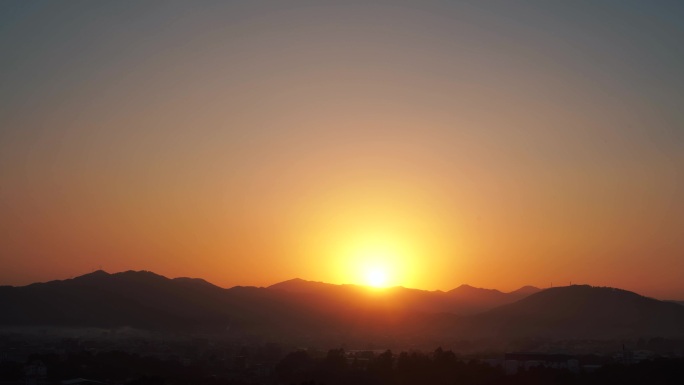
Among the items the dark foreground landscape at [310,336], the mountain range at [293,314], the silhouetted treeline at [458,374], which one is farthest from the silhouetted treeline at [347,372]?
the mountain range at [293,314]

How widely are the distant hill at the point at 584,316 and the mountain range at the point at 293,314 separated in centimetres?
18

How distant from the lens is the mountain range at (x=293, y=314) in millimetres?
118188

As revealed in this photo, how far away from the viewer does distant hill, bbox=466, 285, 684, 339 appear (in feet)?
418

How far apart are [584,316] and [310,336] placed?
53.5m

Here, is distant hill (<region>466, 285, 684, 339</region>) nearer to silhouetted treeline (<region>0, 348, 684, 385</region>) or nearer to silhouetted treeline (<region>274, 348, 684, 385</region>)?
silhouetted treeline (<region>0, 348, 684, 385</region>)

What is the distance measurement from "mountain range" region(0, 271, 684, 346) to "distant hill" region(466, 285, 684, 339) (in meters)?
0.18

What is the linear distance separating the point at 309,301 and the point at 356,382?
405 ft

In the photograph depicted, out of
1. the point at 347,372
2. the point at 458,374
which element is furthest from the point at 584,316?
the point at 458,374

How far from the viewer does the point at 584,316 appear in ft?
464

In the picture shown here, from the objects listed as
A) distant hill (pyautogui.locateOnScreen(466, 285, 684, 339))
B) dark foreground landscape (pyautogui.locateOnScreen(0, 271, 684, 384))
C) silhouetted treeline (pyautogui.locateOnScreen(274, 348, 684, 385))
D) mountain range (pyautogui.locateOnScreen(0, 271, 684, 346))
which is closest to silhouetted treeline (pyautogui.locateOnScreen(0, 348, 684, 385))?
silhouetted treeline (pyautogui.locateOnScreen(274, 348, 684, 385))

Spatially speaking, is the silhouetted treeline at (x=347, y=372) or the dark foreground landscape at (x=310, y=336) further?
the dark foreground landscape at (x=310, y=336)

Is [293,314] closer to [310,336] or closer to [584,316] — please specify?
[310,336]

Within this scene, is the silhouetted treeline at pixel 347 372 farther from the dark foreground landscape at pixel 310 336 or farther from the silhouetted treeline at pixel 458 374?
the dark foreground landscape at pixel 310 336

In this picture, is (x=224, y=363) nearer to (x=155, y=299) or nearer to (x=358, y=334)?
(x=358, y=334)
